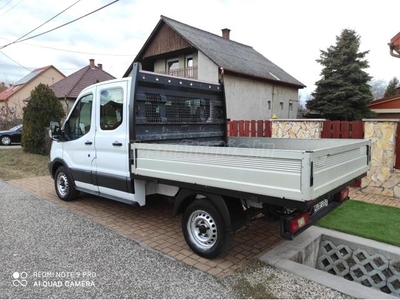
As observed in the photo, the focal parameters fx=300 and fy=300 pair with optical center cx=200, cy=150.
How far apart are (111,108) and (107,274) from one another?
2.47 meters

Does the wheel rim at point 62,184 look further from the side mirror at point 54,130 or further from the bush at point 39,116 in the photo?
the bush at point 39,116

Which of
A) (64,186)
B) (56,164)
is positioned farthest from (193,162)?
(56,164)

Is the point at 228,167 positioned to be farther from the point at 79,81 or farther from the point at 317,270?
the point at 79,81

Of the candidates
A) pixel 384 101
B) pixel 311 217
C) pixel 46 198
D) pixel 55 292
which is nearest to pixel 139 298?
pixel 55 292

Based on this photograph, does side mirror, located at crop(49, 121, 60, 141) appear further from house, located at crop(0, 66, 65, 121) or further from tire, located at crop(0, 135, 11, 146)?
house, located at crop(0, 66, 65, 121)

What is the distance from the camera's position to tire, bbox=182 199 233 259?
3443 millimetres

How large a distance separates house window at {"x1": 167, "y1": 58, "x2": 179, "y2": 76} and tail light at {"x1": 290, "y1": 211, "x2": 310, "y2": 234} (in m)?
17.5

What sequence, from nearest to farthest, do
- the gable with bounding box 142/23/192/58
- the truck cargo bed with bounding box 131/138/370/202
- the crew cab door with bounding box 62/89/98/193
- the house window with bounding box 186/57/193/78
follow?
the truck cargo bed with bounding box 131/138/370/202
the crew cab door with bounding box 62/89/98/193
the gable with bounding box 142/23/192/58
the house window with bounding box 186/57/193/78

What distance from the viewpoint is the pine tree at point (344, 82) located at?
18.0 meters

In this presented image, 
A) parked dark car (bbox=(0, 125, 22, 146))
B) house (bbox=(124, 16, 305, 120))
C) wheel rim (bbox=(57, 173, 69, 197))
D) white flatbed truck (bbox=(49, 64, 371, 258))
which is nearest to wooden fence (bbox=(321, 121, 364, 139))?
white flatbed truck (bbox=(49, 64, 371, 258))

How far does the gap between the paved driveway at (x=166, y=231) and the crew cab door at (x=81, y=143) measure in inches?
22.1

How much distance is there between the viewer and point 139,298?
9.43 feet

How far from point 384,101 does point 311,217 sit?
18435 millimetres

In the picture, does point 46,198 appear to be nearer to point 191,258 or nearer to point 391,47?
point 191,258
